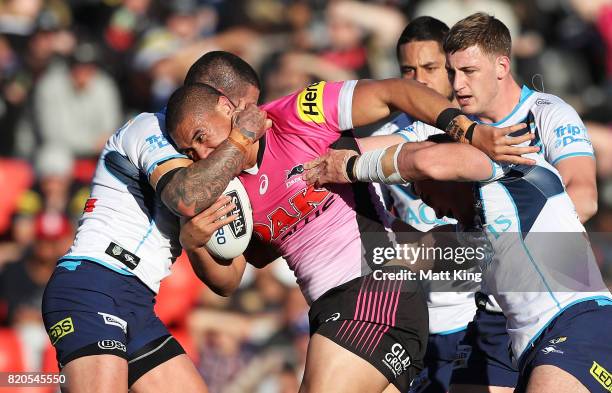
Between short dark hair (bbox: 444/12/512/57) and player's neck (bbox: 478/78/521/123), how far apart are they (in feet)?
0.73

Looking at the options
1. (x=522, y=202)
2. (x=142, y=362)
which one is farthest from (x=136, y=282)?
(x=522, y=202)

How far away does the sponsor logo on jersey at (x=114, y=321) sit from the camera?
21.2 feet

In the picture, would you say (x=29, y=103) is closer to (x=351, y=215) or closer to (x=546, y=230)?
(x=351, y=215)

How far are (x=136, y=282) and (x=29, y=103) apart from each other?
717cm

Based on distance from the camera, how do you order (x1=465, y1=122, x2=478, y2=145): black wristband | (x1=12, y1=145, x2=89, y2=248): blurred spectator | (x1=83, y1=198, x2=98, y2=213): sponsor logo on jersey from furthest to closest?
(x1=12, y1=145, x2=89, y2=248): blurred spectator < (x1=83, y1=198, x2=98, y2=213): sponsor logo on jersey < (x1=465, y1=122, x2=478, y2=145): black wristband

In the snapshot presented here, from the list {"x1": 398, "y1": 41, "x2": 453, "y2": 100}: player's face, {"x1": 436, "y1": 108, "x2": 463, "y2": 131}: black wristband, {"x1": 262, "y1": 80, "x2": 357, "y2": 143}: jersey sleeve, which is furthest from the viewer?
{"x1": 398, "y1": 41, "x2": 453, "y2": 100}: player's face

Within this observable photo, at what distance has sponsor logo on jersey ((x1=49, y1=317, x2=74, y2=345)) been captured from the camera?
640 centimetres

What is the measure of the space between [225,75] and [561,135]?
89.4 inches

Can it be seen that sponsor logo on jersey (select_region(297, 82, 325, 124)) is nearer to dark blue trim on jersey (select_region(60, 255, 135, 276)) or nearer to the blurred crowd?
dark blue trim on jersey (select_region(60, 255, 135, 276))

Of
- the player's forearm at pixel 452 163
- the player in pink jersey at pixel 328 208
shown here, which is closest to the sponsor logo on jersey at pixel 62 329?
the player in pink jersey at pixel 328 208

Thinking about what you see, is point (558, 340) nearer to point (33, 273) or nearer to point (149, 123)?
point (149, 123)

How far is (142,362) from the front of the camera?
666 centimetres

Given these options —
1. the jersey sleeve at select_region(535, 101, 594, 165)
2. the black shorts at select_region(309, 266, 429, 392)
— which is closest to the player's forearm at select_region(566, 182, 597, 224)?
the jersey sleeve at select_region(535, 101, 594, 165)

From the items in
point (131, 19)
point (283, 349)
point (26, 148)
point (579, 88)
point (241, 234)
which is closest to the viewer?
point (241, 234)
